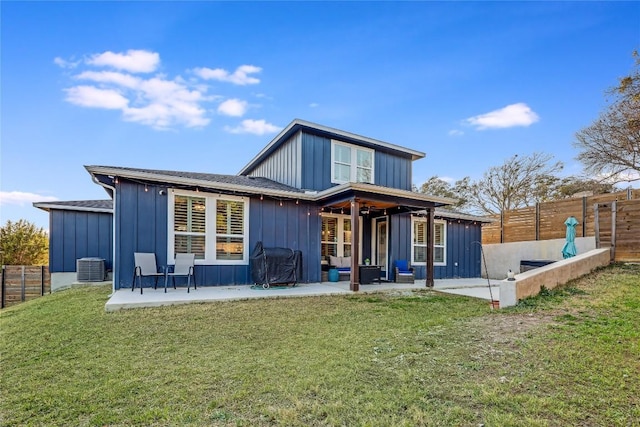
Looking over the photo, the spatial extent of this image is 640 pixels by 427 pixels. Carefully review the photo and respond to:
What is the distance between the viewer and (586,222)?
11133mm

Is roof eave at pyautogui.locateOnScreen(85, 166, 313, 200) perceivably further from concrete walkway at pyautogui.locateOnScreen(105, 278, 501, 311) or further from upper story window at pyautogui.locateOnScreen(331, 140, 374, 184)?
concrete walkway at pyautogui.locateOnScreen(105, 278, 501, 311)

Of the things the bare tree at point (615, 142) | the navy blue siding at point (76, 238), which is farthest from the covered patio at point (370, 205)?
the bare tree at point (615, 142)

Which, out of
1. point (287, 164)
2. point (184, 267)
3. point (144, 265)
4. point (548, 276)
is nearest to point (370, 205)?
point (287, 164)

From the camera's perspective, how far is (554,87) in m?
10.5

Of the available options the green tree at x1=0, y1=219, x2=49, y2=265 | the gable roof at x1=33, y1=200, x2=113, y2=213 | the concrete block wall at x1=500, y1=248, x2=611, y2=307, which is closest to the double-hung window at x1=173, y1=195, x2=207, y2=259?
the gable roof at x1=33, y1=200, x2=113, y2=213

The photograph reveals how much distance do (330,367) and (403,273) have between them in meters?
7.27

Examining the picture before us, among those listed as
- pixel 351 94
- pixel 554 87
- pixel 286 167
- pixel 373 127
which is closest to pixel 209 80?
pixel 286 167

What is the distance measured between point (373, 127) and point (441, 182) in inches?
390

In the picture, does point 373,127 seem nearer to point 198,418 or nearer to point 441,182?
point 441,182

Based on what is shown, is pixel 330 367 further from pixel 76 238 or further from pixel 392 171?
pixel 76 238

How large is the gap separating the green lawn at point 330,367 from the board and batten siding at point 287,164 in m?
5.21

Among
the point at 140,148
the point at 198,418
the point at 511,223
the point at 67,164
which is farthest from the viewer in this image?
the point at 511,223

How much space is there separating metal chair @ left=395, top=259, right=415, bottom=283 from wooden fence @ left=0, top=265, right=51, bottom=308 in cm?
1065

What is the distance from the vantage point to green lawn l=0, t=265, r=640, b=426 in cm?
220
